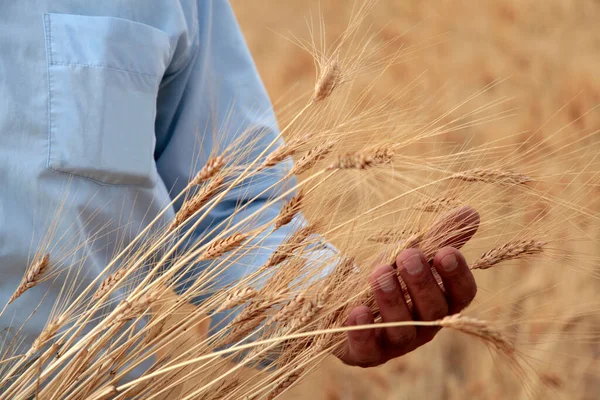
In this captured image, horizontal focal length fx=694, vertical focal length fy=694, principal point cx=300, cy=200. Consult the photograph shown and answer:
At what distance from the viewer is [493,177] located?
1.39 feet

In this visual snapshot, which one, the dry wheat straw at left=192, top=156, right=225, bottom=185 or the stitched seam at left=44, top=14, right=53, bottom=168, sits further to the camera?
the stitched seam at left=44, top=14, right=53, bottom=168

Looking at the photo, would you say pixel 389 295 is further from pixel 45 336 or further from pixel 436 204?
pixel 45 336

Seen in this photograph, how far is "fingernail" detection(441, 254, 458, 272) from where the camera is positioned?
1.39 ft

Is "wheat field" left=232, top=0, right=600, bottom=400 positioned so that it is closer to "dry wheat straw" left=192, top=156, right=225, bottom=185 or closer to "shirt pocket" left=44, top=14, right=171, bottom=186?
"shirt pocket" left=44, top=14, right=171, bottom=186

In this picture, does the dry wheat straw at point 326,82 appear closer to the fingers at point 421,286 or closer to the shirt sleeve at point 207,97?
the fingers at point 421,286

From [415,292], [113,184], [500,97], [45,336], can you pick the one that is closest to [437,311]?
[415,292]

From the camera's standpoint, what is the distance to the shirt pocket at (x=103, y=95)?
63cm

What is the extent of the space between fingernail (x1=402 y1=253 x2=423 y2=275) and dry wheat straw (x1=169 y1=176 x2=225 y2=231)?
0.13m

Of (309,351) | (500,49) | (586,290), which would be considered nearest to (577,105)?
(500,49)

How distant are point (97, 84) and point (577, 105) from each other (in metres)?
0.84

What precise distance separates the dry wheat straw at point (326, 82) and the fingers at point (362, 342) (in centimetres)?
13

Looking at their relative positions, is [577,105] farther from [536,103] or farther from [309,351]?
[309,351]

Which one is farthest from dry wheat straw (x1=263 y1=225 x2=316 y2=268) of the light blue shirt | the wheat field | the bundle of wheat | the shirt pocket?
the wheat field

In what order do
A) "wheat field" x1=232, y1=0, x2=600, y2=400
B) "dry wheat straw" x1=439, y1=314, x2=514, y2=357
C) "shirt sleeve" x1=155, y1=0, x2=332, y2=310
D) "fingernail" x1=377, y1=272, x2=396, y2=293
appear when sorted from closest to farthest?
1. "dry wheat straw" x1=439, y1=314, x2=514, y2=357
2. "fingernail" x1=377, y1=272, x2=396, y2=293
3. "shirt sleeve" x1=155, y1=0, x2=332, y2=310
4. "wheat field" x1=232, y1=0, x2=600, y2=400
